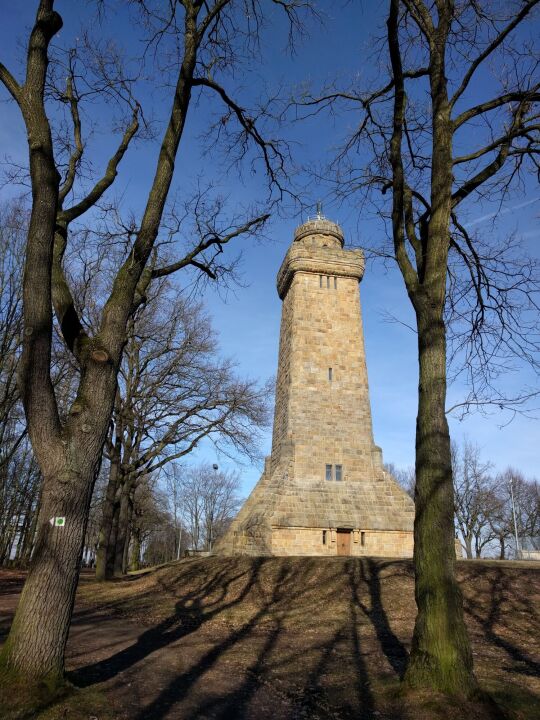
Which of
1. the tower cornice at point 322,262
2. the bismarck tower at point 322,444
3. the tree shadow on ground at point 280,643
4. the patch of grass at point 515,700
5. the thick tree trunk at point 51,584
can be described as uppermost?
the tower cornice at point 322,262

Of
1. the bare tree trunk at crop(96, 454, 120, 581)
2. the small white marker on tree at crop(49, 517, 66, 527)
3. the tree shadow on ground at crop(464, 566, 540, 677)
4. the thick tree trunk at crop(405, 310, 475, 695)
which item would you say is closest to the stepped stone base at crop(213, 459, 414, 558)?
the bare tree trunk at crop(96, 454, 120, 581)

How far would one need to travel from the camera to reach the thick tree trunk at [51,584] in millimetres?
4699

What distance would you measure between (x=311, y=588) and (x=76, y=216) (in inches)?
450

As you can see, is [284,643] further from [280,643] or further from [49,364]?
[49,364]

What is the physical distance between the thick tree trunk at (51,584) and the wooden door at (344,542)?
1691 cm

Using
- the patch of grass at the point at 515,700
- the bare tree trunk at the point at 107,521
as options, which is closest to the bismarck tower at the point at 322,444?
the bare tree trunk at the point at 107,521

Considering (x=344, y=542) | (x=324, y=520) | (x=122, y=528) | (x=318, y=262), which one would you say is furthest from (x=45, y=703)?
(x=318, y=262)

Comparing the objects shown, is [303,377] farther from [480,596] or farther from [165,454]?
[480,596]

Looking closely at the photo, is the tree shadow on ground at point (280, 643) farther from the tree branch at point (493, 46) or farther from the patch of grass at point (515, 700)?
the tree branch at point (493, 46)

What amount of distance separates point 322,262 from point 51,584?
22639 mm

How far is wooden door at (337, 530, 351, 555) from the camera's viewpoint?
805 inches

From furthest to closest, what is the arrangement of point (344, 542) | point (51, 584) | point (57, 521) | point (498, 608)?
1. point (344, 542)
2. point (498, 608)
3. point (57, 521)
4. point (51, 584)

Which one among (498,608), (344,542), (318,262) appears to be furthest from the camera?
(318,262)

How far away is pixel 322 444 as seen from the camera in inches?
893
